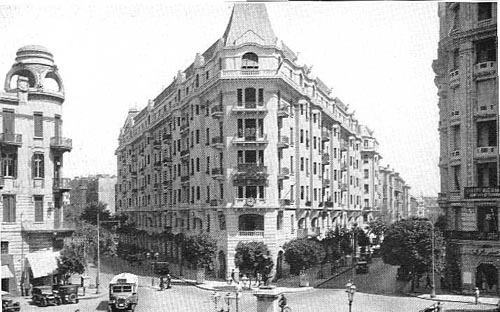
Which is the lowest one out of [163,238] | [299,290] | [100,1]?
[299,290]

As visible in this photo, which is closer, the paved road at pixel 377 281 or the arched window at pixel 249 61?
the paved road at pixel 377 281

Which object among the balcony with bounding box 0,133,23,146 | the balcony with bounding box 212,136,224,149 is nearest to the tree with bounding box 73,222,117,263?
the balcony with bounding box 0,133,23,146

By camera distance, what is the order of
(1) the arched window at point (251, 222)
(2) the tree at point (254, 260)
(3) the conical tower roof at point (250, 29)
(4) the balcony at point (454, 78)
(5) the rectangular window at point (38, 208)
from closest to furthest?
(3) the conical tower roof at point (250, 29) → (5) the rectangular window at point (38, 208) → (4) the balcony at point (454, 78) → (2) the tree at point (254, 260) → (1) the arched window at point (251, 222)

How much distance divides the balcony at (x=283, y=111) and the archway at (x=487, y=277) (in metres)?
9.09

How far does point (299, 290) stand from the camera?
19453 millimetres

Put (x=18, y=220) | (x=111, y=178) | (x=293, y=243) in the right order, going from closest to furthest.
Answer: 1. (x=18, y=220)
2. (x=111, y=178)
3. (x=293, y=243)

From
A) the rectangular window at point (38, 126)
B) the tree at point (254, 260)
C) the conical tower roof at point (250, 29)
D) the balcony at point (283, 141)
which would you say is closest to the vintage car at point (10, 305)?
the rectangular window at point (38, 126)

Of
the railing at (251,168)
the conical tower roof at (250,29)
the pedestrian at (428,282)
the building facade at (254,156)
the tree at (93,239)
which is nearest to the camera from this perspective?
the conical tower roof at (250,29)

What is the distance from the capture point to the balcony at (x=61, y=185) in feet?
58.4

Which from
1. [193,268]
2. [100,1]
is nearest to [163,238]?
[193,268]

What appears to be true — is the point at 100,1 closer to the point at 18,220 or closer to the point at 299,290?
the point at 18,220

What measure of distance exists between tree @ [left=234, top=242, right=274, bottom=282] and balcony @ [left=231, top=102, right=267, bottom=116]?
5.19 meters

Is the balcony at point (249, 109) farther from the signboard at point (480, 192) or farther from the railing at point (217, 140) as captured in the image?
the signboard at point (480, 192)

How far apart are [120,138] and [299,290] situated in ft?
26.0
